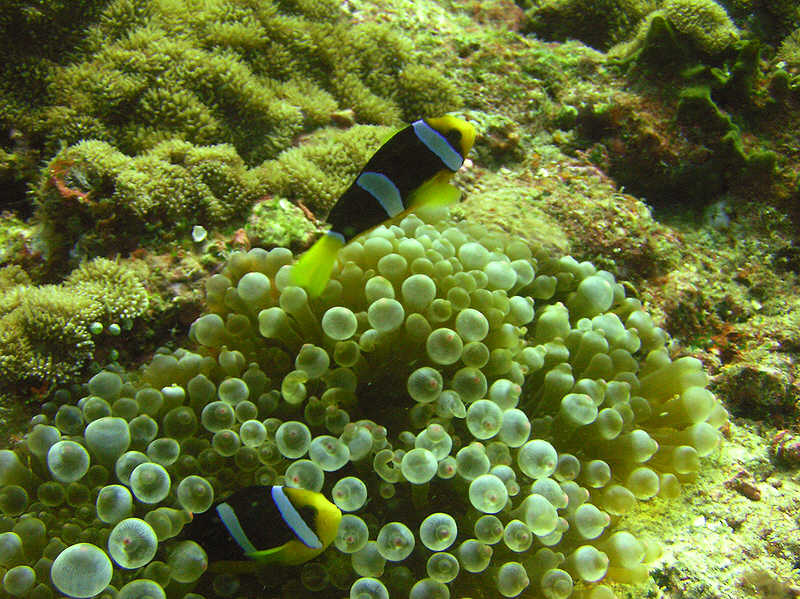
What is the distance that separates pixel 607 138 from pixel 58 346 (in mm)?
3507

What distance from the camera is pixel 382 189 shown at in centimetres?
148

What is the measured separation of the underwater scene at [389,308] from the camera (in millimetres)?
1375

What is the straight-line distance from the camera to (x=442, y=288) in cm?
180

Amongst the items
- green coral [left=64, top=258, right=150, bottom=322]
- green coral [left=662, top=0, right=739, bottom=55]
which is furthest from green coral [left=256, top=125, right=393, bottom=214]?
green coral [left=662, top=0, right=739, bottom=55]

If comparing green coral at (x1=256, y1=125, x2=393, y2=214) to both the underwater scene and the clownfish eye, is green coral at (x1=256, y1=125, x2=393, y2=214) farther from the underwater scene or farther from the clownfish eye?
the clownfish eye

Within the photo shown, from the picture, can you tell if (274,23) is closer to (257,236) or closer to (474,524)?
(257,236)

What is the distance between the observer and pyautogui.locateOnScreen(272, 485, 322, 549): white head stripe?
1202 millimetres

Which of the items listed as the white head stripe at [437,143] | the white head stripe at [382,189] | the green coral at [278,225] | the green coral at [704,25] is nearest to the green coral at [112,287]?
the green coral at [278,225]

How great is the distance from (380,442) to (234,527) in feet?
1.47

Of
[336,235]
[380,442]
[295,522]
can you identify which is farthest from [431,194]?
[295,522]

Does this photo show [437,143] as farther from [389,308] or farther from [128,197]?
[128,197]

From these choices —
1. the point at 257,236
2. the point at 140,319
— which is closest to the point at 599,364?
the point at 257,236

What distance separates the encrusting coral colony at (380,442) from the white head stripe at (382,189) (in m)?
0.29

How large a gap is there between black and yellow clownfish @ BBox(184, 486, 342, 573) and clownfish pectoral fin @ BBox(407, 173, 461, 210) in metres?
0.90
